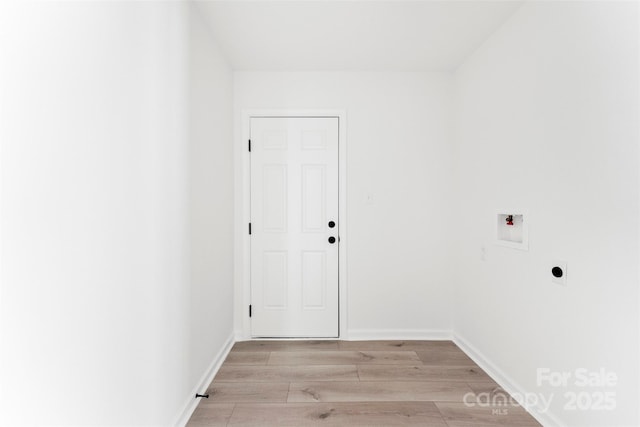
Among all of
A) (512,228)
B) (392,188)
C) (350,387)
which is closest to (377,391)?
(350,387)

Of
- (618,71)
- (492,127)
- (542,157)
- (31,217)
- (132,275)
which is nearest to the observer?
(31,217)

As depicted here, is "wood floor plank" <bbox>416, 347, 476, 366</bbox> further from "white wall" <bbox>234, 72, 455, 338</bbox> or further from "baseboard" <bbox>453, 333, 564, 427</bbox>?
"white wall" <bbox>234, 72, 455, 338</bbox>

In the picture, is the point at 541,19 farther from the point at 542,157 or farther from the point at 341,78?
the point at 341,78

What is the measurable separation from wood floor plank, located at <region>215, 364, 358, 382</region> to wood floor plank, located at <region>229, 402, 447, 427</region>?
1.03ft

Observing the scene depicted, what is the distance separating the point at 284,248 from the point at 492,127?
195cm

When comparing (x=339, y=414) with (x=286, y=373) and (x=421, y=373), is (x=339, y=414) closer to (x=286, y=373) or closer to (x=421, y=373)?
(x=286, y=373)

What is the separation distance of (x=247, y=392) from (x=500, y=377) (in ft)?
5.57

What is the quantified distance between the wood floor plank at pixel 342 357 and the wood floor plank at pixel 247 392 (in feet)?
1.16

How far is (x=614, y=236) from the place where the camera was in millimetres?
1494

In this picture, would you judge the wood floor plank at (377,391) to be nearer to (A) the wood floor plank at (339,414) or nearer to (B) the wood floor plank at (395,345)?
(A) the wood floor plank at (339,414)

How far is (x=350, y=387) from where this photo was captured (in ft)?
7.39

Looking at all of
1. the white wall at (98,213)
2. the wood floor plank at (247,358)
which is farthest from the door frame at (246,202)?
the white wall at (98,213)

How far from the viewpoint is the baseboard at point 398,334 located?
311 centimetres

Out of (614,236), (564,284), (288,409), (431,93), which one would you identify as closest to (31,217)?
(288,409)
